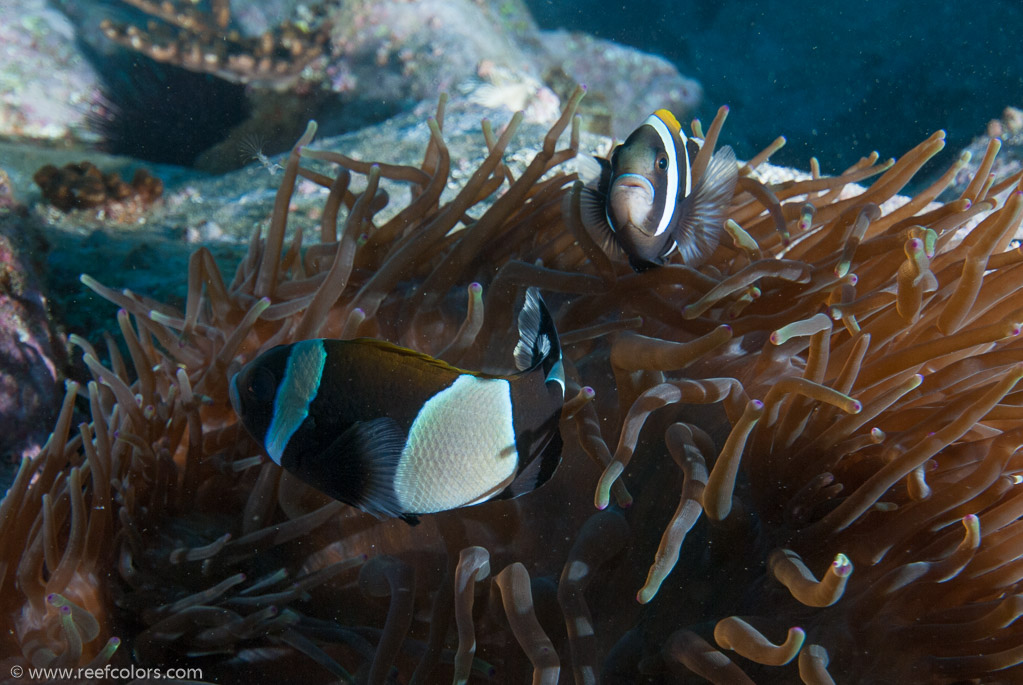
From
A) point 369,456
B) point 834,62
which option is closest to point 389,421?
point 369,456

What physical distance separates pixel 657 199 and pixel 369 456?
3.03 ft

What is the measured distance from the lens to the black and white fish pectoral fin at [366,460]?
1084 mm

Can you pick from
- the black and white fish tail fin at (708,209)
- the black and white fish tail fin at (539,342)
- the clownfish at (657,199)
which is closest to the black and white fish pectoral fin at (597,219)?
the clownfish at (657,199)

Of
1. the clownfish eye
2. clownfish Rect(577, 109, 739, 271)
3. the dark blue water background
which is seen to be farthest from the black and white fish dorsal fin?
the dark blue water background

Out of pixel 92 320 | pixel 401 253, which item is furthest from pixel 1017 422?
pixel 92 320

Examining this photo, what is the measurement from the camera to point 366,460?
42.6 inches

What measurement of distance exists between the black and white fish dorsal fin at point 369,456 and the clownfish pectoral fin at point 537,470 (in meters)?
0.22

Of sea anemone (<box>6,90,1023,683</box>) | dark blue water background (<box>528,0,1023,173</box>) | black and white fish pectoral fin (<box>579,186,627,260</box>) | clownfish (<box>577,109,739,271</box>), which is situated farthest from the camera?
dark blue water background (<box>528,0,1023,173</box>)

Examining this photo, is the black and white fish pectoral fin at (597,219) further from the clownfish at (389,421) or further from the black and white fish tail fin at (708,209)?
the clownfish at (389,421)

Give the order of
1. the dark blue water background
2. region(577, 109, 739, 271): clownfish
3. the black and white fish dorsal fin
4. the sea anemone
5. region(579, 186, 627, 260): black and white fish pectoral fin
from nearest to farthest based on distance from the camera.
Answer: the black and white fish dorsal fin, the sea anemone, region(577, 109, 739, 271): clownfish, region(579, 186, 627, 260): black and white fish pectoral fin, the dark blue water background

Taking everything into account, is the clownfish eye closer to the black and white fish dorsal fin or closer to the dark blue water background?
the black and white fish dorsal fin

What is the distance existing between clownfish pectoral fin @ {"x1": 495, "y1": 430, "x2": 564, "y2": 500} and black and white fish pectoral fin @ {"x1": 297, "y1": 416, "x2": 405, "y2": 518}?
218 millimetres

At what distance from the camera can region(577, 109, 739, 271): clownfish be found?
1.51 meters

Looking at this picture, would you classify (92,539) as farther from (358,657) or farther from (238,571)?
(358,657)
